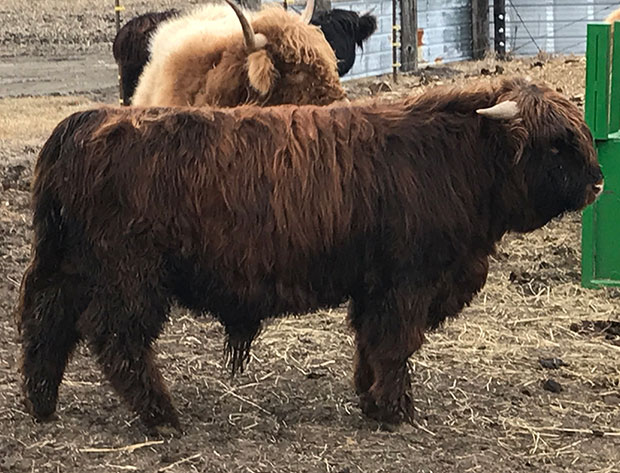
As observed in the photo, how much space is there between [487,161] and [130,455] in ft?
5.86

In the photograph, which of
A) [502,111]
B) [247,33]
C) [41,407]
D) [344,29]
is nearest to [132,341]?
[41,407]

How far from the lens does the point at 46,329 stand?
4.33 m

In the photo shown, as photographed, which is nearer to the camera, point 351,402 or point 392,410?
point 392,410

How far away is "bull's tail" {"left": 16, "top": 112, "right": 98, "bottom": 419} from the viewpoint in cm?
Answer: 421

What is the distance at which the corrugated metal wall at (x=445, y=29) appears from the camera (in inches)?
671

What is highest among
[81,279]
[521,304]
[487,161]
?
[487,161]

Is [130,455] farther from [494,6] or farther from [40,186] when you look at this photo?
[494,6]

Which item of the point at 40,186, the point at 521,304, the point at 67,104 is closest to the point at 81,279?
the point at 40,186

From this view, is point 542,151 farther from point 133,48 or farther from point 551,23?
point 551,23

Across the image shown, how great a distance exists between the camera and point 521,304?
6129 mm

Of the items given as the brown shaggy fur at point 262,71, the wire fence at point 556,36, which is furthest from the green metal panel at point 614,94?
the wire fence at point 556,36

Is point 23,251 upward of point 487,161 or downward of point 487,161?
downward

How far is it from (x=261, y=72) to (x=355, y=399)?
1.99 meters

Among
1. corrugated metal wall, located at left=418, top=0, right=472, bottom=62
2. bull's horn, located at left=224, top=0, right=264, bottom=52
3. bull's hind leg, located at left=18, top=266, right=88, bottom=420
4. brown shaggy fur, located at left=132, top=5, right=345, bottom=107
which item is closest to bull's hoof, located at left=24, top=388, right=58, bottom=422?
bull's hind leg, located at left=18, top=266, right=88, bottom=420
